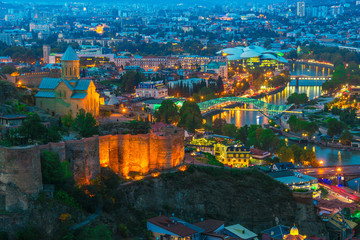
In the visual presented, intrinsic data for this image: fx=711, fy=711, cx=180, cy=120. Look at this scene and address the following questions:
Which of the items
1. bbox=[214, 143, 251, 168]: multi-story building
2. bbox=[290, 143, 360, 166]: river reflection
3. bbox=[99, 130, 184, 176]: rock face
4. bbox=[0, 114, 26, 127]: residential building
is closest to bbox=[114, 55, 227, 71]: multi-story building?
bbox=[290, 143, 360, 166]: river reflection

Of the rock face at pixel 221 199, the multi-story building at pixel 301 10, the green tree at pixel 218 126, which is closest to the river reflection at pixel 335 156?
the green tree at pixel 218 126

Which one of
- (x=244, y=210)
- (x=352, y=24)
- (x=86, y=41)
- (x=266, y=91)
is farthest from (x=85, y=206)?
(x=352, y=24)

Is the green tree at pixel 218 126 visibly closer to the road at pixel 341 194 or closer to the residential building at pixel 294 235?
the road at pixel 341 194

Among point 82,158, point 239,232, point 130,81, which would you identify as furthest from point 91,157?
point 130,81

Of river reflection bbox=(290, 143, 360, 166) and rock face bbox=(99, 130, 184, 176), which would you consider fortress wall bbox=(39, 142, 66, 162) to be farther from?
river reflection bbox=(290, 143, 360, 166)

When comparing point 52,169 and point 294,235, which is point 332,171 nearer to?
point 294,235

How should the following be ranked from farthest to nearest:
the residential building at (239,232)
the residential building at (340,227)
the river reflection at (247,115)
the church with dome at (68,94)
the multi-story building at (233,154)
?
the river reflection at (247,115) → the multi-story building at (233,154) → the church with dome at (68,94) → the residential building at (340,227) → the residential building at (239,232)

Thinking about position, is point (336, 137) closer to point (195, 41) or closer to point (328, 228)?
point (328, 228)
